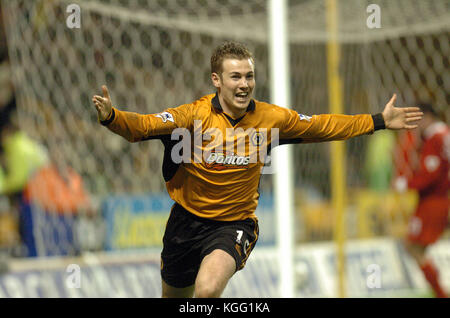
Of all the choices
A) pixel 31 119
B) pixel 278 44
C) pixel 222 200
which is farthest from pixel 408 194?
pixel 222 200

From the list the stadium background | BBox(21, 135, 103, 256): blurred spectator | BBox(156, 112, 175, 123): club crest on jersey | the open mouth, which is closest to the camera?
BBox(156, 112, 175, 123): club crest on jersey

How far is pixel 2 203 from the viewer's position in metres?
8.08

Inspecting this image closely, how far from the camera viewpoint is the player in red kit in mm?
8242

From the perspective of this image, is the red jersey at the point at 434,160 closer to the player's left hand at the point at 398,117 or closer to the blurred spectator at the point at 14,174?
the player's left hand at the point at 398,117

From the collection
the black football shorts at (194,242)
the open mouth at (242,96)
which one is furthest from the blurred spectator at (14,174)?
the open mouth at (242,96)

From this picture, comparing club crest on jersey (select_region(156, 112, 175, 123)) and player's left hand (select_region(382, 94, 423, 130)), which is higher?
club crest on jersey (select_region(156, 112, 175, 123))

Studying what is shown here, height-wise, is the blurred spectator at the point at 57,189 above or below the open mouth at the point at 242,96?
below

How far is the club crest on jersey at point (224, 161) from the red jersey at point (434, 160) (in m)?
4.54

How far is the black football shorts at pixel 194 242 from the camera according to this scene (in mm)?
4309

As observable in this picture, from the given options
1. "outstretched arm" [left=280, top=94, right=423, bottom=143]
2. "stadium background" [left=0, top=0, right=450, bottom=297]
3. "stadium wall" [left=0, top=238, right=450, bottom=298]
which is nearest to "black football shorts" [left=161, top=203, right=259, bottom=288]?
"outstretched arm" [left=280, top=94, right=423, bottom=143]

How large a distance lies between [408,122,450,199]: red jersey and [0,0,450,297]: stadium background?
116cm

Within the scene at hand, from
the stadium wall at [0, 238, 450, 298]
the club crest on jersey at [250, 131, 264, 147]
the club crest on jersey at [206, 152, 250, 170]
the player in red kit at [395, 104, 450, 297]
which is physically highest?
the club crest on jersey at [250, 131, 264, 147]

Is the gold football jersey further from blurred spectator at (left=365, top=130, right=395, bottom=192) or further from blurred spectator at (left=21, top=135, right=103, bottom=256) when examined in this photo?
blurred spectator at (left=365, top=130, right=395, bottom=192)
